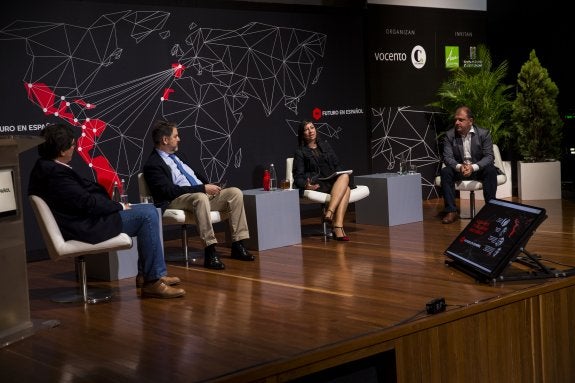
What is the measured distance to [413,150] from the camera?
10.6m

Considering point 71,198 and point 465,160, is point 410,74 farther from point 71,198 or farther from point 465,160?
point 71,198

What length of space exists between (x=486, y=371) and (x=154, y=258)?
2.27 m

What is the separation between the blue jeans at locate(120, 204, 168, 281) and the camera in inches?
229

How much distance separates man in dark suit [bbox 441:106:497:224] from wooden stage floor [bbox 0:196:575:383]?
1.27 m

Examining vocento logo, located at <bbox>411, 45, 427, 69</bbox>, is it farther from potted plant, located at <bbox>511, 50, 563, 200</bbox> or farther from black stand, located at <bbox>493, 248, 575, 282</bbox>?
black stand, located at <bbox>493, 248, 575, 282</bbox>

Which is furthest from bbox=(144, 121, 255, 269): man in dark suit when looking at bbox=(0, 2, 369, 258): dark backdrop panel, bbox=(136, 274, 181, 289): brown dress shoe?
bbox=(0, 2, 369, 258): dark backdrop panel

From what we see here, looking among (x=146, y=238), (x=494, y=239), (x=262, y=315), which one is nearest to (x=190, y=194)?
(x=146, y=238)

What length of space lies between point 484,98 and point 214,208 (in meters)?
4.41

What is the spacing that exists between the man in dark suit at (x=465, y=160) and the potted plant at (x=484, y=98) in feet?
4.57

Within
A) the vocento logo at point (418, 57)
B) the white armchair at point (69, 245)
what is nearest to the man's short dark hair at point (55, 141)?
the white armchair at point (69, 245)

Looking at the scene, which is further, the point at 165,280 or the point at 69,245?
the point at 165,280

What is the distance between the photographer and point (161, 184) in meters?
6.91

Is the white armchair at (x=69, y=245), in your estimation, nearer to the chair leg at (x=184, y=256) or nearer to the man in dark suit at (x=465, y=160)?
the chair leg at (x=184, y=256)

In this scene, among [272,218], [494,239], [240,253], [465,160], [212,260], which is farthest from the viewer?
[465,160]
